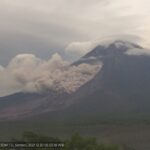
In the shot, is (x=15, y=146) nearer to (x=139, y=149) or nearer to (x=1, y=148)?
(x=1, y=148)

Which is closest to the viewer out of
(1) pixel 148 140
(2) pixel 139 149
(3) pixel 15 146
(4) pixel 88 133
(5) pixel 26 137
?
(3) pixel 15 146

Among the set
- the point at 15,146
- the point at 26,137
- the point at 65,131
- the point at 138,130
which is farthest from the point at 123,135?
the point at 15,146

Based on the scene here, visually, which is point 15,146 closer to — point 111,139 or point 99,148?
point 99,148

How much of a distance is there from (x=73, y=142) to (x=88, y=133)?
5227 inches

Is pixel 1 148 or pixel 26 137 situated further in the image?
pixel 26 137

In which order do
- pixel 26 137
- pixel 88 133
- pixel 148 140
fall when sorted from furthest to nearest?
pixel 88 133 < pixel 148 140 < pixel 26 137

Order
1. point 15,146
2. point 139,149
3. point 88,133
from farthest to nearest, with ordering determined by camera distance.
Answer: point 88,133 < point 139,149 < point 15,146

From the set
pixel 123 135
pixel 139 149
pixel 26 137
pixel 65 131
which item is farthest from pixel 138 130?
pixel 26 137

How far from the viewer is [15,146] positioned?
6066cm

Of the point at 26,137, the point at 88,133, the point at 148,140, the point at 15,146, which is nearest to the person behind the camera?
the point at 15,146

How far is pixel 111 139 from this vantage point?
589 feet

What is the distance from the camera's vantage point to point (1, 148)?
61750 mm

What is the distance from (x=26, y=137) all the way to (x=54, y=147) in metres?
11.4

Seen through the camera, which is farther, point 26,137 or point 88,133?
point 88,133
